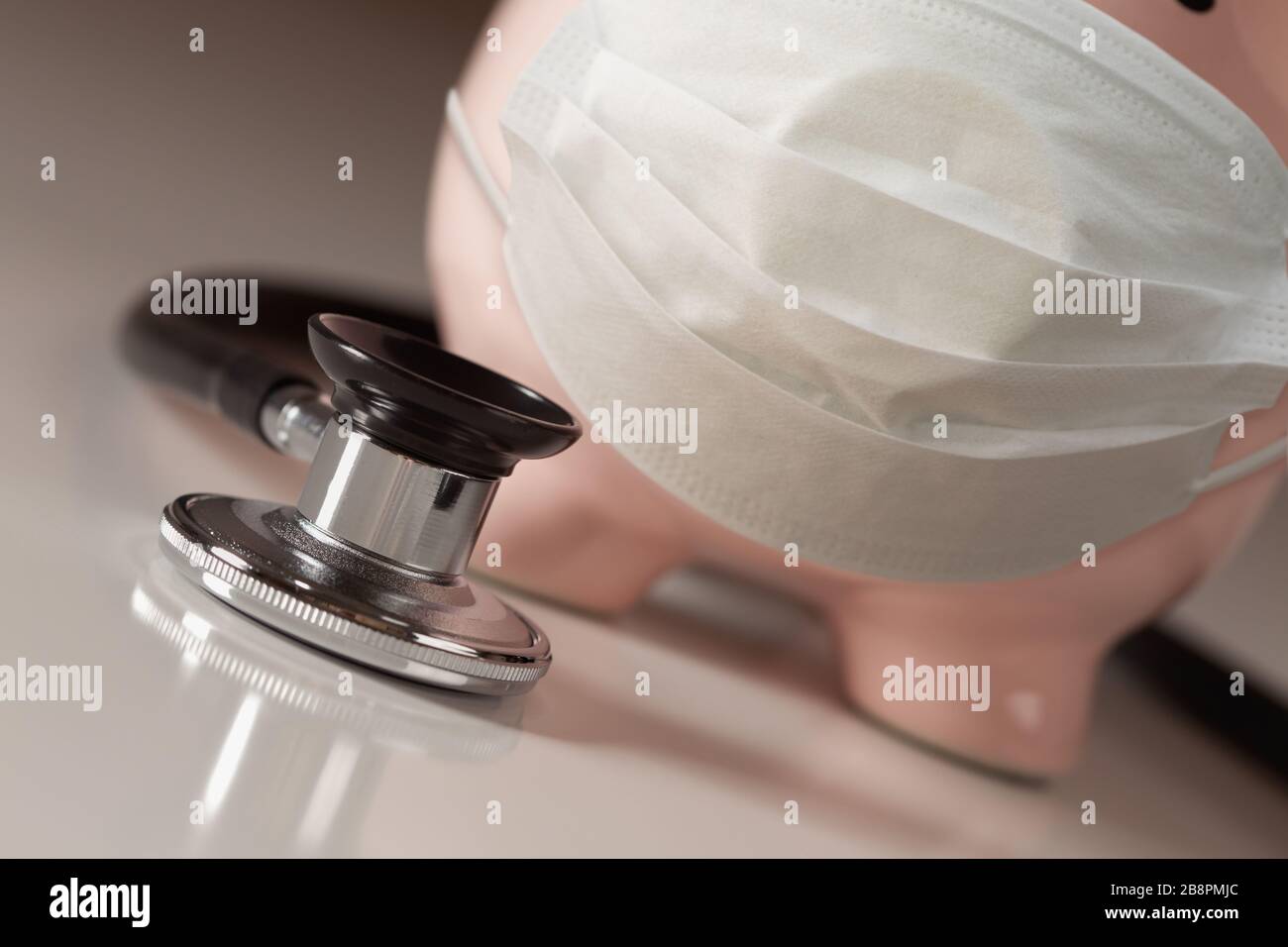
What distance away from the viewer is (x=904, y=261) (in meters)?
0.70

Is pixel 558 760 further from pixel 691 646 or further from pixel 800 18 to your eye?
pixel 800 18

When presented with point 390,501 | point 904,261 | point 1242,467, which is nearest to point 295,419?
point 390,501

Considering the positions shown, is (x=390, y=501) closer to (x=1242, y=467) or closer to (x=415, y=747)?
(x=415, y=747)

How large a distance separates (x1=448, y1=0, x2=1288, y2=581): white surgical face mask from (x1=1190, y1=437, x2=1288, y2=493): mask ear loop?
0.12 feet

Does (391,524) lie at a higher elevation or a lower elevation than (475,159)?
lower

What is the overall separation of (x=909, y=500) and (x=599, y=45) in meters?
0.32

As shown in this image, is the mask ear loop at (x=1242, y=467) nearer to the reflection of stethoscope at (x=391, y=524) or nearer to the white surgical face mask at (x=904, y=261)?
the white surgical face mask at (x=904, y=261)

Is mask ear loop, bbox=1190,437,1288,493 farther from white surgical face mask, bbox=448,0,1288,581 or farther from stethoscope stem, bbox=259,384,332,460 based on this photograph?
stethoscope stem, bbox=259,384,332,460

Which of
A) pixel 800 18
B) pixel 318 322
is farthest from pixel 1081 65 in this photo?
pixel 318 322

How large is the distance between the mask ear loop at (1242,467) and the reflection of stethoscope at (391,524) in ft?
1.38

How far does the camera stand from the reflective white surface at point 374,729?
0.53m

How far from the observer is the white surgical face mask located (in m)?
0.70

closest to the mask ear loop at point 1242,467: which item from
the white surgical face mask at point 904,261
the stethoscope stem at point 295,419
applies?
the white surgical face mask at point 904,261

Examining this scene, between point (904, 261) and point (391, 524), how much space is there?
11.6 inches
